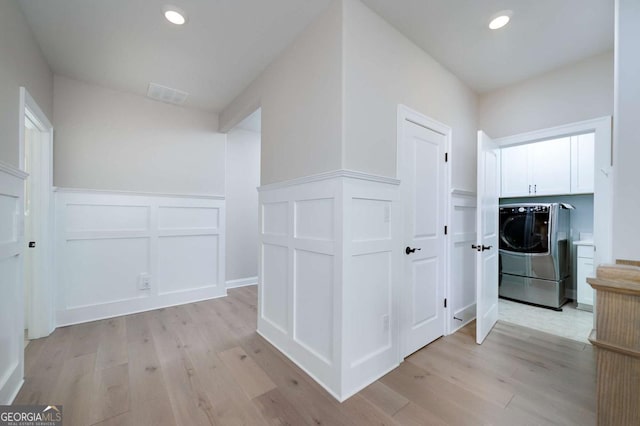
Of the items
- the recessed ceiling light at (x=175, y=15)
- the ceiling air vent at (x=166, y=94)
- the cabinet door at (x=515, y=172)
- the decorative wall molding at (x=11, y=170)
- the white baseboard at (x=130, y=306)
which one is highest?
the recessed ceiling light at (x=175, y=15)

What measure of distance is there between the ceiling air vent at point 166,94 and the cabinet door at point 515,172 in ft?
15.0

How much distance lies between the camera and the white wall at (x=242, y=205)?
4152mm

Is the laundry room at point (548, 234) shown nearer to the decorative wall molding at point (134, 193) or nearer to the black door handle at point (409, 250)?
the black door handle at point (409, 250)

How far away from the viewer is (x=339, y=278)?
5.49ft

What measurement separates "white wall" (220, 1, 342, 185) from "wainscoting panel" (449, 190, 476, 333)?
4.98ft

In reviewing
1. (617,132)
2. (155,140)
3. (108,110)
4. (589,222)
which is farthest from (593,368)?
(108,110)

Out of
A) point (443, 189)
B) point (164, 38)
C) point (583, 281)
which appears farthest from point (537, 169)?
point (164, 38)

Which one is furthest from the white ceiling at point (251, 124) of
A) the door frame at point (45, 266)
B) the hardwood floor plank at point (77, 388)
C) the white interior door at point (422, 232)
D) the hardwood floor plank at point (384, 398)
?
the hardwood floor plank at point (384, 398)

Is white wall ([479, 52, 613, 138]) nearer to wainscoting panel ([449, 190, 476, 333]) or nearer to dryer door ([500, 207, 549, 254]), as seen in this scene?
wainscoting panel ([449, 190, 476, 333])

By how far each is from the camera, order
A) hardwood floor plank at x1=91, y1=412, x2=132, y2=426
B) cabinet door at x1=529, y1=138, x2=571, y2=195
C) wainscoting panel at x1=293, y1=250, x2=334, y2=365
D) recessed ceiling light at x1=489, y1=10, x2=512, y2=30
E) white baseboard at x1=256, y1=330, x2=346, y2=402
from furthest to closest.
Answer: cabinet door at x1=529, y1=138, x2=571, y2=195, recessed ceiling light at x1=489, y1=10, x2=512, y2=30, wainscoting panel at x1=293, y1=250, x2=334, y2=365, white baseboard at x1=256, y1=330, x2=346, y2=402, hardwood floor plank at x1=91, y1=412, x2=132, y2=426

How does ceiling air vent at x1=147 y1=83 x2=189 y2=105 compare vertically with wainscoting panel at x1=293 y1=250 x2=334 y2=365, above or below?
above

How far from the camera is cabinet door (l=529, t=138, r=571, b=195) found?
135 inches

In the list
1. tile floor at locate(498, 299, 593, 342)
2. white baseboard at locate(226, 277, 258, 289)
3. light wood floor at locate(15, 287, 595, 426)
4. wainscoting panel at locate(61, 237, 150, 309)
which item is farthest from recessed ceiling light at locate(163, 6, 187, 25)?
tile floor at locate(498, 299, 593, 342)

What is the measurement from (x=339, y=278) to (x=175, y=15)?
2249 millimetres
